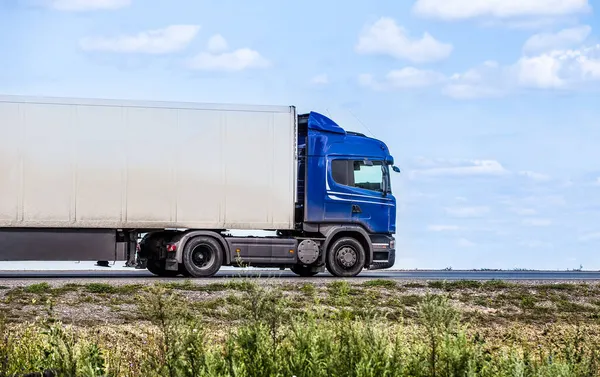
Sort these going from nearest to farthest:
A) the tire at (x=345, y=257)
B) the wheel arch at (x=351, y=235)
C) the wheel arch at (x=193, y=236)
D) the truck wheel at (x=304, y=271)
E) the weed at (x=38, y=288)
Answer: the weed at (x=38, y=288) → the wheel arch at (x=193, y=236) → the wheel arch at (x=351, y=235) → the tire at (x=345, y=257) → the truck wheel at (x=304, y=271)

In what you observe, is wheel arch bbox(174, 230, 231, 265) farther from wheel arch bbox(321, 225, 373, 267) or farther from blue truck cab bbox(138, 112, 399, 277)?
wheel arch bbox(321, 225, 373, 267)

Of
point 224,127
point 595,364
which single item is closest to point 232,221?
point 224,127

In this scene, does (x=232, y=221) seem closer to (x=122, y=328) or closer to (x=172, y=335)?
(x=122, y=328)

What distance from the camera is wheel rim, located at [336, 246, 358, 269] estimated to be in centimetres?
2805

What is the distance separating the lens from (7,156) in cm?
2550

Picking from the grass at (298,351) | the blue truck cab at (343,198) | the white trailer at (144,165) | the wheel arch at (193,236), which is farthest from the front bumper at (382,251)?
the grass at (298,351)

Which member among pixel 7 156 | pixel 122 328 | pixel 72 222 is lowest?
pixel 122 328

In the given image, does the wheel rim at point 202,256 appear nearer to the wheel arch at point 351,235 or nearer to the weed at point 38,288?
the wheel arch at point 351,235

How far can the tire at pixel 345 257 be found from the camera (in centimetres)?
2800

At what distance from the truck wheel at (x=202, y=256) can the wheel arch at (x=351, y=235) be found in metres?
2.96

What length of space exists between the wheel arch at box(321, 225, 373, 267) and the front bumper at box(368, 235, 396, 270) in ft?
0.62

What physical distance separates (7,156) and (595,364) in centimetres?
1912

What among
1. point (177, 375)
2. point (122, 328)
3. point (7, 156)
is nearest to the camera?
point (177, 375)

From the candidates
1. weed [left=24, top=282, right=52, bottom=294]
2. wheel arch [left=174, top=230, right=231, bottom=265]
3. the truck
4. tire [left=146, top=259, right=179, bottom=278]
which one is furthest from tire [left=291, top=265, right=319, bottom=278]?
weed [left=24, top=282, right=52, bottom=294]
